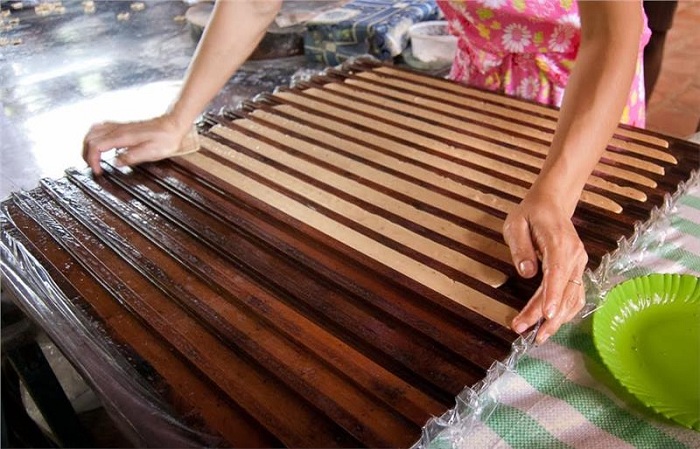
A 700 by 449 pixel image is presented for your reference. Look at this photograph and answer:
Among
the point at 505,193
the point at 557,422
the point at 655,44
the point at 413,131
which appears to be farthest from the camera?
the point at 655,44

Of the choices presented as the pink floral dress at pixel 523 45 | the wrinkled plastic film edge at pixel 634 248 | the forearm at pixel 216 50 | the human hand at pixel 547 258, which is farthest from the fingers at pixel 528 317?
the forearm at pixel 216 50

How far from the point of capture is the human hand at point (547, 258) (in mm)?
668

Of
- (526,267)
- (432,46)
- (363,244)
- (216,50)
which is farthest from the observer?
(432,46)

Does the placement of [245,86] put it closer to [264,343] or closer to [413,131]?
[413,131]

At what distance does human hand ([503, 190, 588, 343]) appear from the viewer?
0.67 metres

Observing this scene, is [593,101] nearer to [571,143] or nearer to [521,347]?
[571,143]

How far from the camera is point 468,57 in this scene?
1362mm

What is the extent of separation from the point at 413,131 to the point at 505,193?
11.0 inches

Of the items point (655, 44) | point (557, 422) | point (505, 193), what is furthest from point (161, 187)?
point (655, 44)

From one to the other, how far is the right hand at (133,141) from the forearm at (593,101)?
69cm

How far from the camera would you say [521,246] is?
740 millimetres

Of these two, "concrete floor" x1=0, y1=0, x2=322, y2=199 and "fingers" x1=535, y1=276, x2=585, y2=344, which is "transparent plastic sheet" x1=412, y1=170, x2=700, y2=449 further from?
"concrete floor" x1=0, y1=0, x2=322, y2=199

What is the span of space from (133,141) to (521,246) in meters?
0.74

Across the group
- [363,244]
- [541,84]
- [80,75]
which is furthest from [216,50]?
[541,84]
